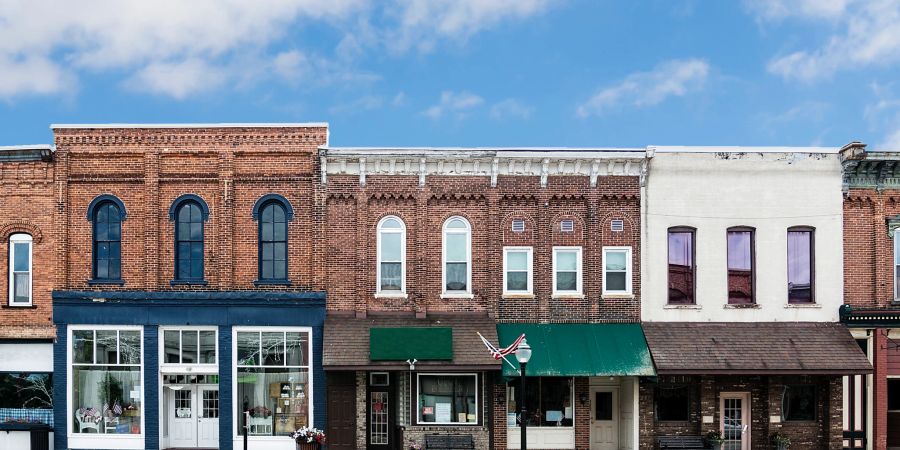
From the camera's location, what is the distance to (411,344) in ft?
61.3

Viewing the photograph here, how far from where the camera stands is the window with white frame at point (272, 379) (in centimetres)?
1972

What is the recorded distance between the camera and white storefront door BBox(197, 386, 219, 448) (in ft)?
65.7

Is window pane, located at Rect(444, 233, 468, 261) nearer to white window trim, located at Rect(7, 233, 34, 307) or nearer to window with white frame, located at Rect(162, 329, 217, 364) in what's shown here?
window with white frame, located at Rect(162, 329, 217, 364)

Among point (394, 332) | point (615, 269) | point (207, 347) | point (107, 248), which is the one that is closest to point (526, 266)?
point (615, 269)

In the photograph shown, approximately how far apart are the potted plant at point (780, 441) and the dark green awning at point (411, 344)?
900cm

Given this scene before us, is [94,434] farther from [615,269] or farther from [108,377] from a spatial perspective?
[615,269]

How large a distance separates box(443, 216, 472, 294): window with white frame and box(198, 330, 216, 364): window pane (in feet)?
21.3

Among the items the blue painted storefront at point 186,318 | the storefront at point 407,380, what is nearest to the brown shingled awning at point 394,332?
the storefront at point 407,380

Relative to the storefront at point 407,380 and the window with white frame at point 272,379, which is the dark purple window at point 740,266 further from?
the window with white frame at point 272,379

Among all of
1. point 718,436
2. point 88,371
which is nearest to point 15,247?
point 88,371

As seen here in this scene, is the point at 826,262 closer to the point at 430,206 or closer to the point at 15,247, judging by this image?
the point at 430,206

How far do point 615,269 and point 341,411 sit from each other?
27.2 feet

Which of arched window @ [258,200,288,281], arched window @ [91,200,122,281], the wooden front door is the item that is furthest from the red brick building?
arched window @ [91,200,122,281]

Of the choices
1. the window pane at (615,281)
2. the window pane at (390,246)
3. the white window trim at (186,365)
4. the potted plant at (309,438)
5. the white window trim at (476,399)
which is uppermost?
the window pane at (390,246)
